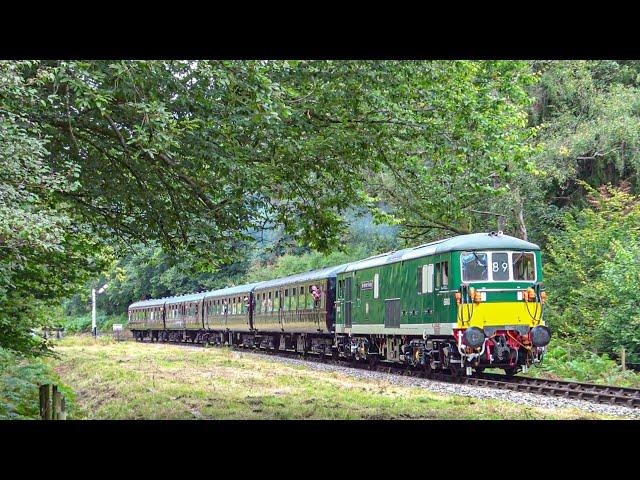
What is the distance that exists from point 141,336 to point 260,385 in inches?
1574

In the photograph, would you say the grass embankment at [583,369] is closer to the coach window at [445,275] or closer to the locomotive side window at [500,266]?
the locomotive side window at [500,266]

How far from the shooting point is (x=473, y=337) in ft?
54.3

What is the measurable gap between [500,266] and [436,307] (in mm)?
1504

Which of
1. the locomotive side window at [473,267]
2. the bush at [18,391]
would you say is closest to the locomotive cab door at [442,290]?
the locomotive side window at [473,267]

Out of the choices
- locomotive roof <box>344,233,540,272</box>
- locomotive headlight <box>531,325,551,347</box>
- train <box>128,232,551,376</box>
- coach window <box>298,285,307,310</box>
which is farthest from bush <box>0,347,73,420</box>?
coach window <box>298,285,307,310</box>

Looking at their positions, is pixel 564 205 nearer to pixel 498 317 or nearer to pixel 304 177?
pixel 498 317

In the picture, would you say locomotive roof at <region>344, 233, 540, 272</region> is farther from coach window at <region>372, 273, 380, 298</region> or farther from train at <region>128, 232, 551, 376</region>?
coach window at <region>372, 273, 380, 298</region>

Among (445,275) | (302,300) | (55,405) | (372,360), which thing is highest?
(445,275)

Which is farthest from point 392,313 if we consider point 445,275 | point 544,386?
point 544,386

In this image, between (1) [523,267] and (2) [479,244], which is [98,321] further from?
(1) [523,267]

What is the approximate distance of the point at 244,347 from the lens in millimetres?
37062

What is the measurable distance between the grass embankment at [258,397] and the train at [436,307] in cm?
152

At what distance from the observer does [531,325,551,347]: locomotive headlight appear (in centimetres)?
1688

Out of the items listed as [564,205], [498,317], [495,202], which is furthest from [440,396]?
[564,205]
